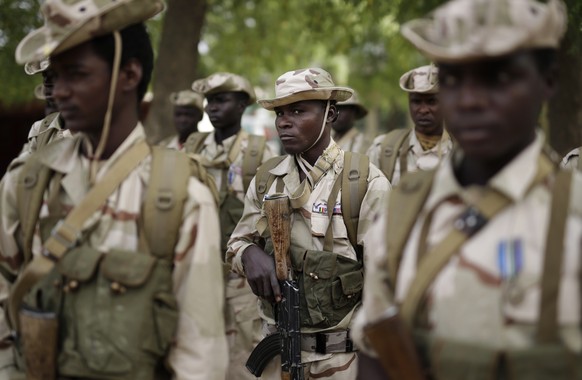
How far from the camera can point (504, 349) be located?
234cm

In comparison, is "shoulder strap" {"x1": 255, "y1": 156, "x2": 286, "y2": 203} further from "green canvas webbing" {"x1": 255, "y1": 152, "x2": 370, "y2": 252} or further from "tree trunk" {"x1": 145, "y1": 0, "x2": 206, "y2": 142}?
"tree trunk" {"x1": 145, "y1": 0, "x2": 206, "y2": 142}

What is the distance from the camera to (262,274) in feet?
15.7

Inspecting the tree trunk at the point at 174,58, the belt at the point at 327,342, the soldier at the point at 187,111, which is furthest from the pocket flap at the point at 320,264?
the tree trunk at the point at 174,58

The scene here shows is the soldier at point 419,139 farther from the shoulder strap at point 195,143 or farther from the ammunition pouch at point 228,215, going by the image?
the shoulder strap at point 195,143

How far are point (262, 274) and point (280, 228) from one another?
0.31 meters

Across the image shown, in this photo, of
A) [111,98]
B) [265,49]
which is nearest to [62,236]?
[111,98]

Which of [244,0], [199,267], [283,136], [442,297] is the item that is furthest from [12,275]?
[244,0]

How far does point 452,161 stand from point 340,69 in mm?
17084

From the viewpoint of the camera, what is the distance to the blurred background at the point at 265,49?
9.14 meters

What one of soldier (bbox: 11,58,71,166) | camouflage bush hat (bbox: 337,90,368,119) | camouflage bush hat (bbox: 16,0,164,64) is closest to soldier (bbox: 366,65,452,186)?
soldier (bbox: 11,58,71,166)

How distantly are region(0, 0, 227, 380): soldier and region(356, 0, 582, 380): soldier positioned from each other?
30.6 inches

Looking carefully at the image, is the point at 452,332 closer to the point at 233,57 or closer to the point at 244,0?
the point at 244,0

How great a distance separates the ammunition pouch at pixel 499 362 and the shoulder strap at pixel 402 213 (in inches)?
11.9

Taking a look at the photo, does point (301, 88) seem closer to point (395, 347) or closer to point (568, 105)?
point (395, 347)
